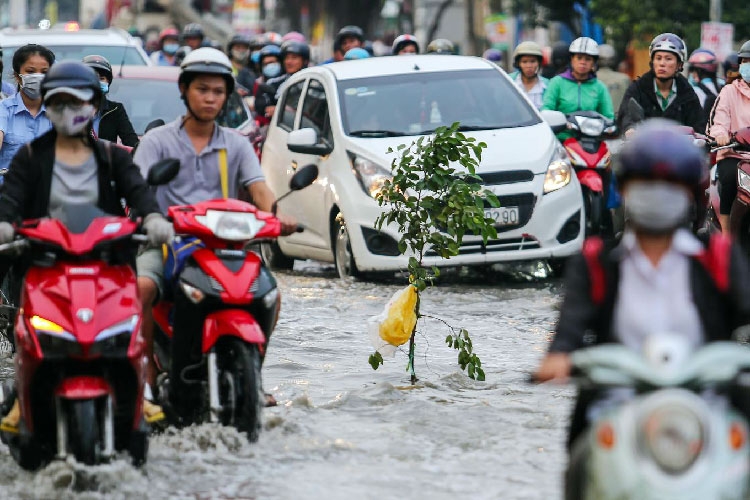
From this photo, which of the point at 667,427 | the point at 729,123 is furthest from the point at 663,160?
the point at 729,123

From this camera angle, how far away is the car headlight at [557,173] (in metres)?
14.3

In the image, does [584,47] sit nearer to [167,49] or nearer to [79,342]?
[167,49]

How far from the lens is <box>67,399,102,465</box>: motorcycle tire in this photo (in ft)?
21.8

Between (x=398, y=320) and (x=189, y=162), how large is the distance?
206cm

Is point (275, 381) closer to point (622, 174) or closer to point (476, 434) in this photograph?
point (476, 434)

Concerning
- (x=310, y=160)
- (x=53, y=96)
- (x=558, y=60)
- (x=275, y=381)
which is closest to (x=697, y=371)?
(x=53, y=96)

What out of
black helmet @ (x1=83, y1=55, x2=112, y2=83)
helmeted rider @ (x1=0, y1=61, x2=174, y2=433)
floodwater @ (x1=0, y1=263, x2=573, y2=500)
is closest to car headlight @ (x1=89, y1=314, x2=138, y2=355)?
floodwater @ (x1=0, y1=263, x2=573, y2=500)

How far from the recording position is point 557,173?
47.1 feet

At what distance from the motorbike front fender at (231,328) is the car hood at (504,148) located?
6.55 meters

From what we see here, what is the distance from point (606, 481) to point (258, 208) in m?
3.82

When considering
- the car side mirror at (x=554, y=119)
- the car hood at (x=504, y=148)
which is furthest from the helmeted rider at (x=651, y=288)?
the car side mirror at (x=554, y=119)

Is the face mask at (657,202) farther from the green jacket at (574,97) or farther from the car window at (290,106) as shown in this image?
the green jacket at (574,97)

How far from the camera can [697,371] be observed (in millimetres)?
4566

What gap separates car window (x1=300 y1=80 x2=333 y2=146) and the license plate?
1.57 meters
